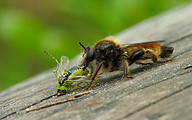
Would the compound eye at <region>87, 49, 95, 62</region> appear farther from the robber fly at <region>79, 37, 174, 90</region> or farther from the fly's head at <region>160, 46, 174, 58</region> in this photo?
the fly's head at <region>160, 46, 174, 58</region>

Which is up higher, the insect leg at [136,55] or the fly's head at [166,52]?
the insect leg at [136,55]

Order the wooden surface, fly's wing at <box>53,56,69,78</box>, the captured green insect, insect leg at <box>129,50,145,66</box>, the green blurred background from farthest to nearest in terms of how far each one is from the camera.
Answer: the green blurred background
insect leg at <box>129,50,145,66</box>
fly's wing at <box>53,56,69,78</box>
the captured green insect
the wooden surface

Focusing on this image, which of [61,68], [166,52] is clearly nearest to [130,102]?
[61,68]

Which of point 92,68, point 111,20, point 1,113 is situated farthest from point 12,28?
point 1,113

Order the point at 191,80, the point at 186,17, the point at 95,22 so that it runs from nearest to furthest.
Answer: the point at 191,80, the point at 186,17, the point at 95,22

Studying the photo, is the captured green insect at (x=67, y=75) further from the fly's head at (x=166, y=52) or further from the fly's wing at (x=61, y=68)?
the fly's head at (x=166, y=52)

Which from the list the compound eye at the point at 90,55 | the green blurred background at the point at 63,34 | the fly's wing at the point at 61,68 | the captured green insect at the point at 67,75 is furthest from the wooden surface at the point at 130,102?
the green blurred background at the point at 63,34

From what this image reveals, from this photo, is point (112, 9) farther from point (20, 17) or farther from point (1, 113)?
point (1, 113)

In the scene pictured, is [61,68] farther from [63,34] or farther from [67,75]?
[63,34]

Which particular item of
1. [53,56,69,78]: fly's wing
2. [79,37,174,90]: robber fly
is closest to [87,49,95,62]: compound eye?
[79,37,174,90]: robber fly
